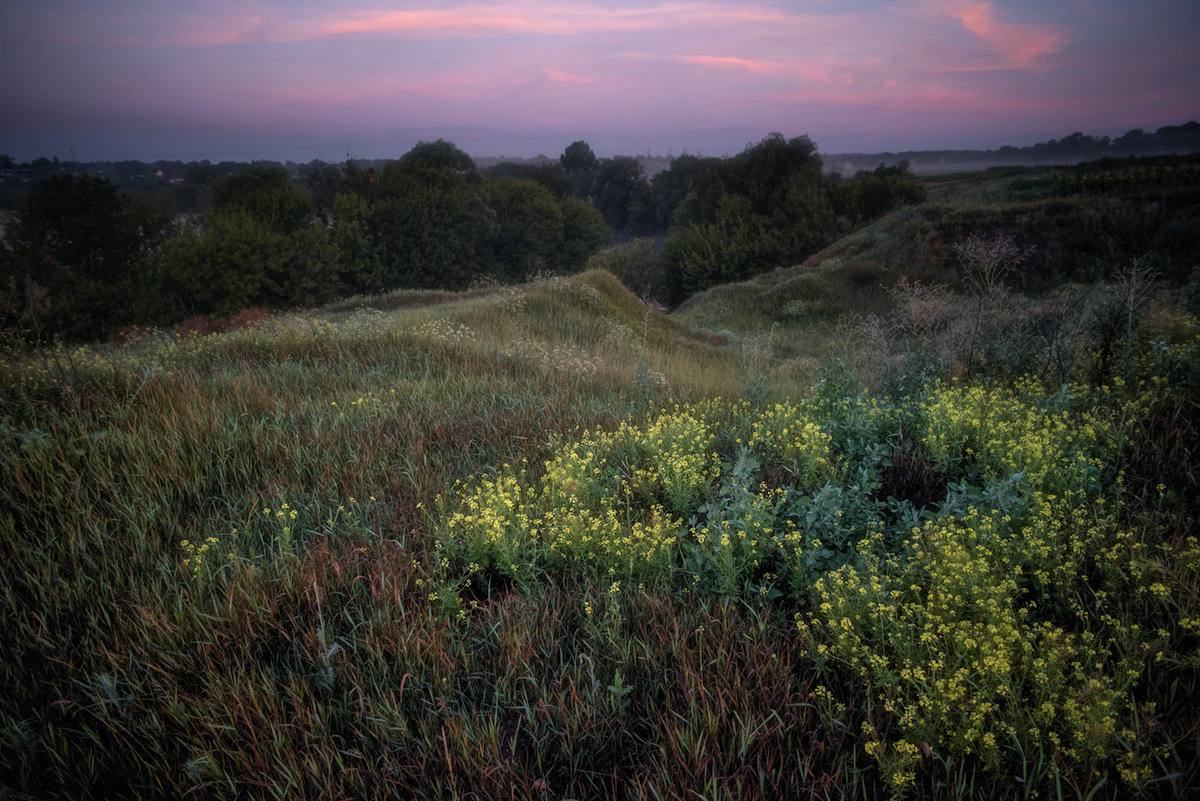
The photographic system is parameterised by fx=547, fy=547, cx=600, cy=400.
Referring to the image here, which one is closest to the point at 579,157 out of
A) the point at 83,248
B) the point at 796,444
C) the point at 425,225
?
the point at 425,225

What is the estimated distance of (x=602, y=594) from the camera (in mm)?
2707

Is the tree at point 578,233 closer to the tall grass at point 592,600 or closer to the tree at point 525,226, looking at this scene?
the tree at point 525,226

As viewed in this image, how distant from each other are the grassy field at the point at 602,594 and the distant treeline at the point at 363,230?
18.2 metres

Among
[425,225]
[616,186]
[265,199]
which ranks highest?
[616,186]

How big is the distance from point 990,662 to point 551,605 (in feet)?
5.84

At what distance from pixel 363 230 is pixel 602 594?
48.4 metres

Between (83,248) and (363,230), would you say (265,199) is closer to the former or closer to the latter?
(363,230)

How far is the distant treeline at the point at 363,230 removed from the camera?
32.8m

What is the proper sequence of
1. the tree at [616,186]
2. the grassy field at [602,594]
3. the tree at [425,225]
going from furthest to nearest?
1. the tree at [616,186]
2. the tree at [425,225]
3. the grassy field at [602,594]

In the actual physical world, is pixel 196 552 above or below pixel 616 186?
below

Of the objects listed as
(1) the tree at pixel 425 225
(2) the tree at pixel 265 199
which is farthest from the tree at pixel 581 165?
(2) the tree at pixel 265 199

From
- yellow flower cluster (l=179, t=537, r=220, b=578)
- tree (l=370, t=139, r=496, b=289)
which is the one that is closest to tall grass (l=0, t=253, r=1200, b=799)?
yellow flower cluster (l=179, t=537, r=220, b=578)

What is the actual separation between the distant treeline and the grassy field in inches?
716

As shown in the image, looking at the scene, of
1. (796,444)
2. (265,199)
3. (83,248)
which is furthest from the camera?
(265,199)
